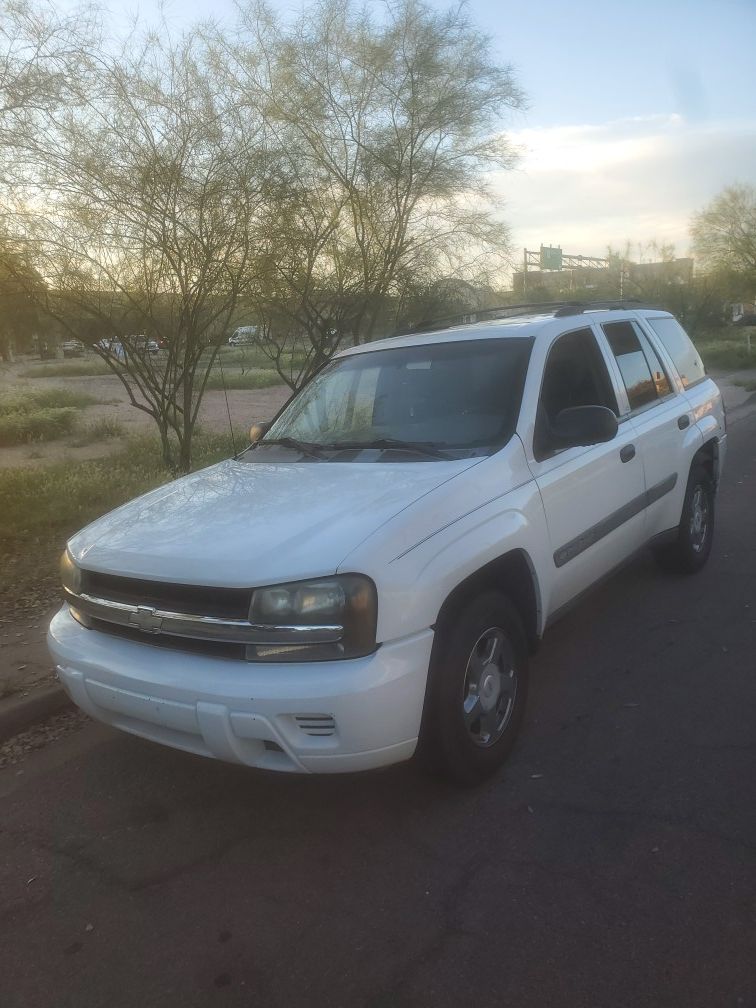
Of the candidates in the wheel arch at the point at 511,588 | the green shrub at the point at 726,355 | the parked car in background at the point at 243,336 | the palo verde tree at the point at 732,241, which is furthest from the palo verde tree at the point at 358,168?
the palo verde tree at the point at 732,241

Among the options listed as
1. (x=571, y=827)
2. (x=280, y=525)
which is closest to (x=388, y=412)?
(x=280, y=525)

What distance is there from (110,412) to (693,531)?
1566 centimetres

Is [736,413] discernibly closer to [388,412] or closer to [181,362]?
[181,362]

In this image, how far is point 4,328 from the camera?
33.4 ft

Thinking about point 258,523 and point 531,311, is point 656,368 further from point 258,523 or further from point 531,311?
point 258,523

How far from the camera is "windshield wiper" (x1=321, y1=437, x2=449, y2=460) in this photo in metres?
3.69

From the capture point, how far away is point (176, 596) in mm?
3010

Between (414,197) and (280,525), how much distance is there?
10614mm

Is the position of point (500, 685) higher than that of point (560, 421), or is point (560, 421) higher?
point (560, 421)

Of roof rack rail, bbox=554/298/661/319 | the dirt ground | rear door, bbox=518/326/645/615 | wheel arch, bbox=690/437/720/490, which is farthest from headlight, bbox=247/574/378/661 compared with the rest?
the dirt ground

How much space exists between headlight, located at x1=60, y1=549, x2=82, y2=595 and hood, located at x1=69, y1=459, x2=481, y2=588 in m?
0.05

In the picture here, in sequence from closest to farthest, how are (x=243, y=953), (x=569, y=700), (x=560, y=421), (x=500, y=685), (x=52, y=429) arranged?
(x=243, y=953) < (x=500, y=685) < (x=560, y=421) < (x=569, y=700) < (x=52, y=429)

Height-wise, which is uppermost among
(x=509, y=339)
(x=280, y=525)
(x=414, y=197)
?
(x=414, y=197)

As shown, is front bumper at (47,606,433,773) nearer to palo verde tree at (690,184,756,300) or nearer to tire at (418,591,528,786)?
tire at (418,591,528,786)
